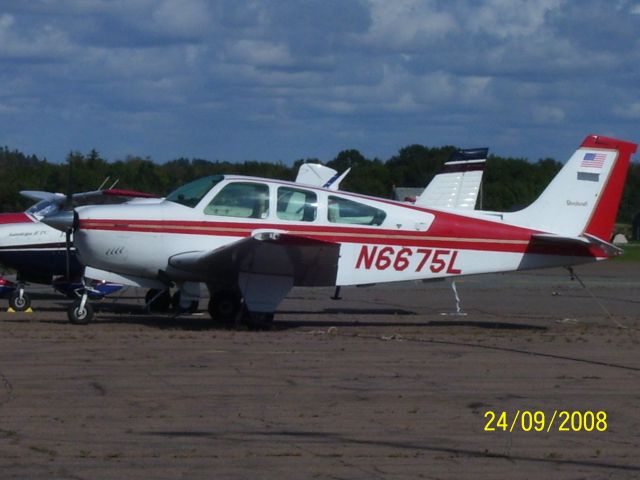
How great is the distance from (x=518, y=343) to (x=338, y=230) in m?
2.84

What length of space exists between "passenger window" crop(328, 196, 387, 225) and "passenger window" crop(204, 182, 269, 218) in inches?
34.5

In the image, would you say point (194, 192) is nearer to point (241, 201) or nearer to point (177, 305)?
point (241, 201)

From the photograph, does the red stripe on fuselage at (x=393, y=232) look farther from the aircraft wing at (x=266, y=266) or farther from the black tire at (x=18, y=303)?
the black tire at (x=18, y=303)

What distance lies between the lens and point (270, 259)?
41.3 feet

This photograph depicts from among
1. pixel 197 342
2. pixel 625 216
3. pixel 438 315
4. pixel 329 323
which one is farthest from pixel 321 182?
pixel 625 216

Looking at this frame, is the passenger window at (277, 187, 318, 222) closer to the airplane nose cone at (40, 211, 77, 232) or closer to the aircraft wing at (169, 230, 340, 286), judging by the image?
the aircraft wing at (169, 230, 340, 286)

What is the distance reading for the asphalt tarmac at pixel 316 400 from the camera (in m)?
5.98

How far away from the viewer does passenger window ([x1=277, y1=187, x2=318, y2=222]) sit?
13102 mm

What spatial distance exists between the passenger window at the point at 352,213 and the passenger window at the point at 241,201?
0.88 m

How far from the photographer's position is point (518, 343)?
1176 centimetres

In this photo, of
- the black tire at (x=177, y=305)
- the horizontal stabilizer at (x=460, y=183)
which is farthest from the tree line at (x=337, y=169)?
the black tire at (x=177, y=305)

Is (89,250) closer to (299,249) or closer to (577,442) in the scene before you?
(299,249)

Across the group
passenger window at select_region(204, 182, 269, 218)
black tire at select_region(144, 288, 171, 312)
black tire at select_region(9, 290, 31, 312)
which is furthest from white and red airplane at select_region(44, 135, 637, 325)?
black tire at select_region(9, 290, 31, 312)

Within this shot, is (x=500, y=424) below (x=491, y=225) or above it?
below
